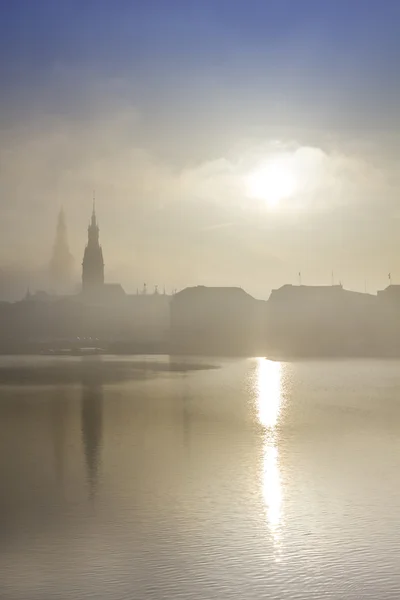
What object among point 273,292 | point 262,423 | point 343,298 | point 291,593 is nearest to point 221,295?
point 273,292

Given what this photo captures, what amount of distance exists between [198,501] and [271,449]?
1242 cm

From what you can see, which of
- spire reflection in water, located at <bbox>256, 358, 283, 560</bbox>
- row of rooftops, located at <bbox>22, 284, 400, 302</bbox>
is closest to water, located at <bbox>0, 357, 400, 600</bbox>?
spire reflection in water, located at <bbox>256, 358, 283, 560</bbox>

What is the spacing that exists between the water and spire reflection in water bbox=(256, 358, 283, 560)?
0.42 feet

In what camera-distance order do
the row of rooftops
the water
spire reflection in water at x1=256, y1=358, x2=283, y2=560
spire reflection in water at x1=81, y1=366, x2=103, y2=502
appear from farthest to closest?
the row of rooftops < spire reflection in water at x1=81, y1=366, x2=103, y2=502 < spire reflection in water at x1=256, y1=358, x2=283, y2=560 < the water

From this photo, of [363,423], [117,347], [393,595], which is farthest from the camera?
[117,347]

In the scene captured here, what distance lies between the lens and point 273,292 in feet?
607

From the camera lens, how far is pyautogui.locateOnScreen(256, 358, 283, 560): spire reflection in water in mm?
26498

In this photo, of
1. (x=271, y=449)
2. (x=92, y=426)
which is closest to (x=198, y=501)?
(x=271, y=449)

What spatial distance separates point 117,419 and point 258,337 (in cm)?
13264

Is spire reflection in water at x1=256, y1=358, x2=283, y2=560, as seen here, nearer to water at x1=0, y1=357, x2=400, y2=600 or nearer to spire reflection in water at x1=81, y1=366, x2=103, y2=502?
water at x1=0, y1=357, x2=400, y2=600

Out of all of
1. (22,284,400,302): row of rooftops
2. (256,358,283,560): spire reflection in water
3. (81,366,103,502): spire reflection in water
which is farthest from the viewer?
(22,284,400,302): row of rooftops

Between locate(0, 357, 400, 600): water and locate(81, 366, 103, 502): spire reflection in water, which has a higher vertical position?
locate(81, 366, 103, 502): spire reflection in water

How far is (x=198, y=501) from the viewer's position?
29094 mm

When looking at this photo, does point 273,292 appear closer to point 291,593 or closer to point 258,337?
point 258,337
